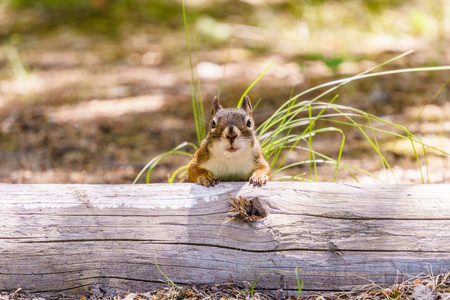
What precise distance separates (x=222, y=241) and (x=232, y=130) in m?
0.58

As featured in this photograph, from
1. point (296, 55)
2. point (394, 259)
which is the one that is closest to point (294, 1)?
point (296, 55)

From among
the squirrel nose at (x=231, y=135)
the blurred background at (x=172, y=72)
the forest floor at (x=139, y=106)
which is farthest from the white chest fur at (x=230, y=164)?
the forest floor at (x=139, y=106)

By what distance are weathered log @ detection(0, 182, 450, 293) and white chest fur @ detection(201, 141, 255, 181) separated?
0.26 m

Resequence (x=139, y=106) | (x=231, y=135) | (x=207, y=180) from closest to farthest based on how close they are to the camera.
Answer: (x=231, y=135), (x=207, y=180), (x=139, y=106)

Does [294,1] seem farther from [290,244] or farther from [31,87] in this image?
[290,244]

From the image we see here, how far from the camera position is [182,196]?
244cm

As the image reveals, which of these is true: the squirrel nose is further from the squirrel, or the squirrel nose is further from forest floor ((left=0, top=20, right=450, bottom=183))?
forest floor ((left=0, top=20, right=450, bottom=183))

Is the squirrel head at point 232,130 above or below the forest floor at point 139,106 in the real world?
above

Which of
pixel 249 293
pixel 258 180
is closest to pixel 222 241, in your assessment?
pixel 249 293

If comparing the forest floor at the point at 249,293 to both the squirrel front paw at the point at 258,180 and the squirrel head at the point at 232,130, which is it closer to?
the squirrel front paw at the point at 258,180

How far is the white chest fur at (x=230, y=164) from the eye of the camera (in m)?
2.57

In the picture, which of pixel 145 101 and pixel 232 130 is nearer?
pixel 232 130

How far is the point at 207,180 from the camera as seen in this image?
252 cm

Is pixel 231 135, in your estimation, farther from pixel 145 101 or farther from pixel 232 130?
pixel 145 101
